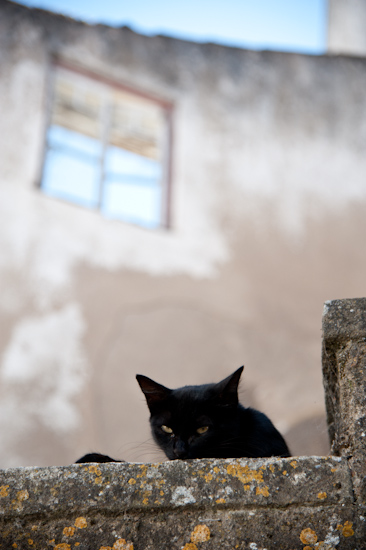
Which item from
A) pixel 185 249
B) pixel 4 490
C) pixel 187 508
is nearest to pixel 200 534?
pixel 187 508

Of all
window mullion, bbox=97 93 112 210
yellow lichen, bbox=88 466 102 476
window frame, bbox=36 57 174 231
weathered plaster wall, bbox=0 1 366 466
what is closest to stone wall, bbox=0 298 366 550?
yellow lichen, bbox=88 466 102 476

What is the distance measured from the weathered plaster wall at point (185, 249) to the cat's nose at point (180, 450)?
99.0 inches

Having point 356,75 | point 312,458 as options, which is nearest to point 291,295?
point 356,75

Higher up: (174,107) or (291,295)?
(174,107)

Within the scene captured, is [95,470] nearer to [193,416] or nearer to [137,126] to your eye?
[193,416]

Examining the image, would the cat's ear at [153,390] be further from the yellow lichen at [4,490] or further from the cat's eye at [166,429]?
the yellow lichen at [4,490]

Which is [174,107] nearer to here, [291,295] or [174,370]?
[291,295]

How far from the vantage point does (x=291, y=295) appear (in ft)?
18.2

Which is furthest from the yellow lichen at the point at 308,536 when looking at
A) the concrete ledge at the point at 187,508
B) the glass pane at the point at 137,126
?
the glass pane at the point at 137,126

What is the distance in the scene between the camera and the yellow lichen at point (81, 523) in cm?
135

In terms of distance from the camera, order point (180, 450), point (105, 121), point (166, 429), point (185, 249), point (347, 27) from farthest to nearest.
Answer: point (347, 27)
point (105, 121)
point (185, 249)
point (166, 429)
point (180, 450)

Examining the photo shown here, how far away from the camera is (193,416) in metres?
1.99

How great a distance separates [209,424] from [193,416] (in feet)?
0.20

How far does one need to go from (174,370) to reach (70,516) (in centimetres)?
345
